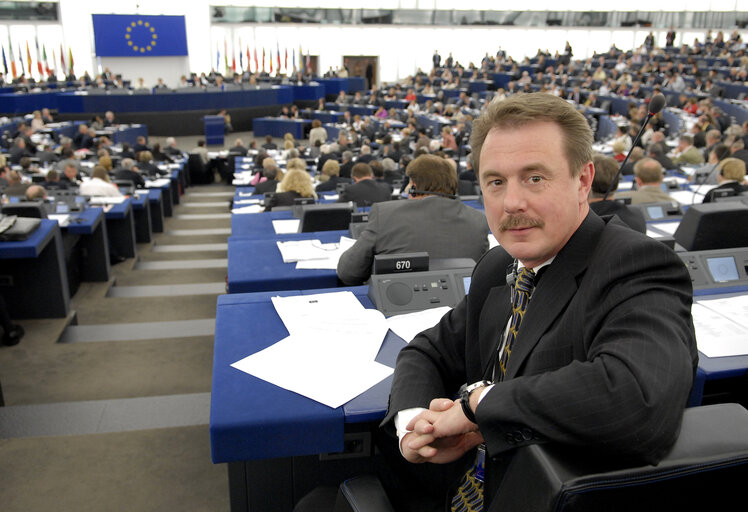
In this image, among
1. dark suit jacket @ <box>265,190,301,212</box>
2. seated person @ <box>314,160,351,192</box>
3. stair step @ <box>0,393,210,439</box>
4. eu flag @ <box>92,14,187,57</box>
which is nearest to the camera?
stair step @ <box>0,393,210,439</box>

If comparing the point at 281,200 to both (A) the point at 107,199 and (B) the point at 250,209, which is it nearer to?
(B) the point at 250,209

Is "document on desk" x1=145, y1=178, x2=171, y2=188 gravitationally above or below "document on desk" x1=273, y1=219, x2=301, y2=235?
below

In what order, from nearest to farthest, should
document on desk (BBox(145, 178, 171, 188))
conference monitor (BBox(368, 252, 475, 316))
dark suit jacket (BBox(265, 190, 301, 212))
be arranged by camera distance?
conference monitor (BBox(368, 252, 475, 316)) → dark suit jacket (BBox(265, 190, 301, 212)) → document on desk (BBox(145, 178, 171, 188))

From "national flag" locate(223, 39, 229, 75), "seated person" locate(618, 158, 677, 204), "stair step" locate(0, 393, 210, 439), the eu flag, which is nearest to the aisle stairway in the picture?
"stair step" locate(0, 393, 210, 439)

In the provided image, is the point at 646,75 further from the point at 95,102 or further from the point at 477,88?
the point at 95,102

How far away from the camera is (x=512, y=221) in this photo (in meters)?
1.13

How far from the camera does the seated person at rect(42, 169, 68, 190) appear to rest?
262 inches

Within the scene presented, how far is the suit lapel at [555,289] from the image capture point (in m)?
1.12

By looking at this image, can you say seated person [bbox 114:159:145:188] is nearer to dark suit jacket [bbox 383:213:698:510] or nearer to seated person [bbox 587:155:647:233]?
seated person [bbox 587:155:647:233]

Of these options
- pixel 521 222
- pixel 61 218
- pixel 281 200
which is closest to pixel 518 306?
pixel 521 222

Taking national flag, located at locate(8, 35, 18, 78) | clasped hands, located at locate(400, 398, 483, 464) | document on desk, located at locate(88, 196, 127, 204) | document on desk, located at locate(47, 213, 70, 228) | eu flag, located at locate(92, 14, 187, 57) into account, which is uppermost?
eu flag, located at locate(92, 14, 187, 57)

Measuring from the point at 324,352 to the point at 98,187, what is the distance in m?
5.79

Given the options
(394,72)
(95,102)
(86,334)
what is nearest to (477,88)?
(394,72)

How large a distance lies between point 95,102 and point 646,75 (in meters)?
15.1
